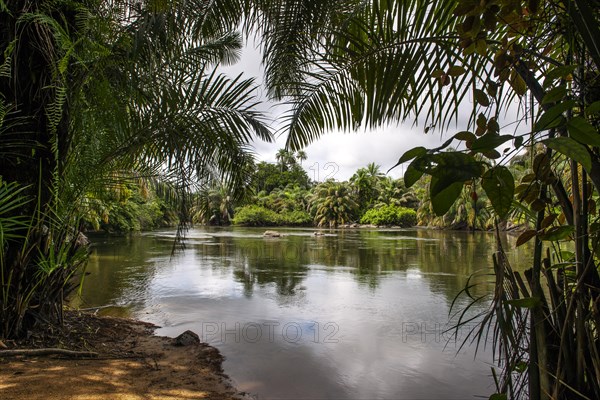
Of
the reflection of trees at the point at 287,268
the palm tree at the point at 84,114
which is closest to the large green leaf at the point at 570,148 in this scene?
the palm tree at the point at 84,114

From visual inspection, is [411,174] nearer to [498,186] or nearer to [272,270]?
[498,186]

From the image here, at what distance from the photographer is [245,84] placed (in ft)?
13.8

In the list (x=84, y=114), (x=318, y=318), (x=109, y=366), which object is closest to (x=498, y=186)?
(x=109, y=366)

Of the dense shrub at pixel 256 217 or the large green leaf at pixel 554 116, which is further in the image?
the dense shrub at pixel 256 217

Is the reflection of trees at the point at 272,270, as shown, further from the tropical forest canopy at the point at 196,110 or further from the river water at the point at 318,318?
the tropical forest canopy at the point at 196,110

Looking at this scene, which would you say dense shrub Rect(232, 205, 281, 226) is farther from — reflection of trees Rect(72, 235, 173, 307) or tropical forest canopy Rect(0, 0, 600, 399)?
tropical forest canopy Rect(0, 0, 600, 399)

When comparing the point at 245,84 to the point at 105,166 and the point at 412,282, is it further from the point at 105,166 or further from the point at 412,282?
the point at 412,282

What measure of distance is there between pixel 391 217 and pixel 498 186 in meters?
44.7

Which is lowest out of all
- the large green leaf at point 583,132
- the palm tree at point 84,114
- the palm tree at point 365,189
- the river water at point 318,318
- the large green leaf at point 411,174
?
the river water at point 318,318

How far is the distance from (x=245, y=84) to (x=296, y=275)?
6565mm

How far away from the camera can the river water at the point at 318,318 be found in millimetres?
3918

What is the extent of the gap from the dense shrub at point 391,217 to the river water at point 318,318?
32263 mm

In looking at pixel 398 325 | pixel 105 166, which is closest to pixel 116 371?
pixel 105 166

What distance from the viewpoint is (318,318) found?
608cm
